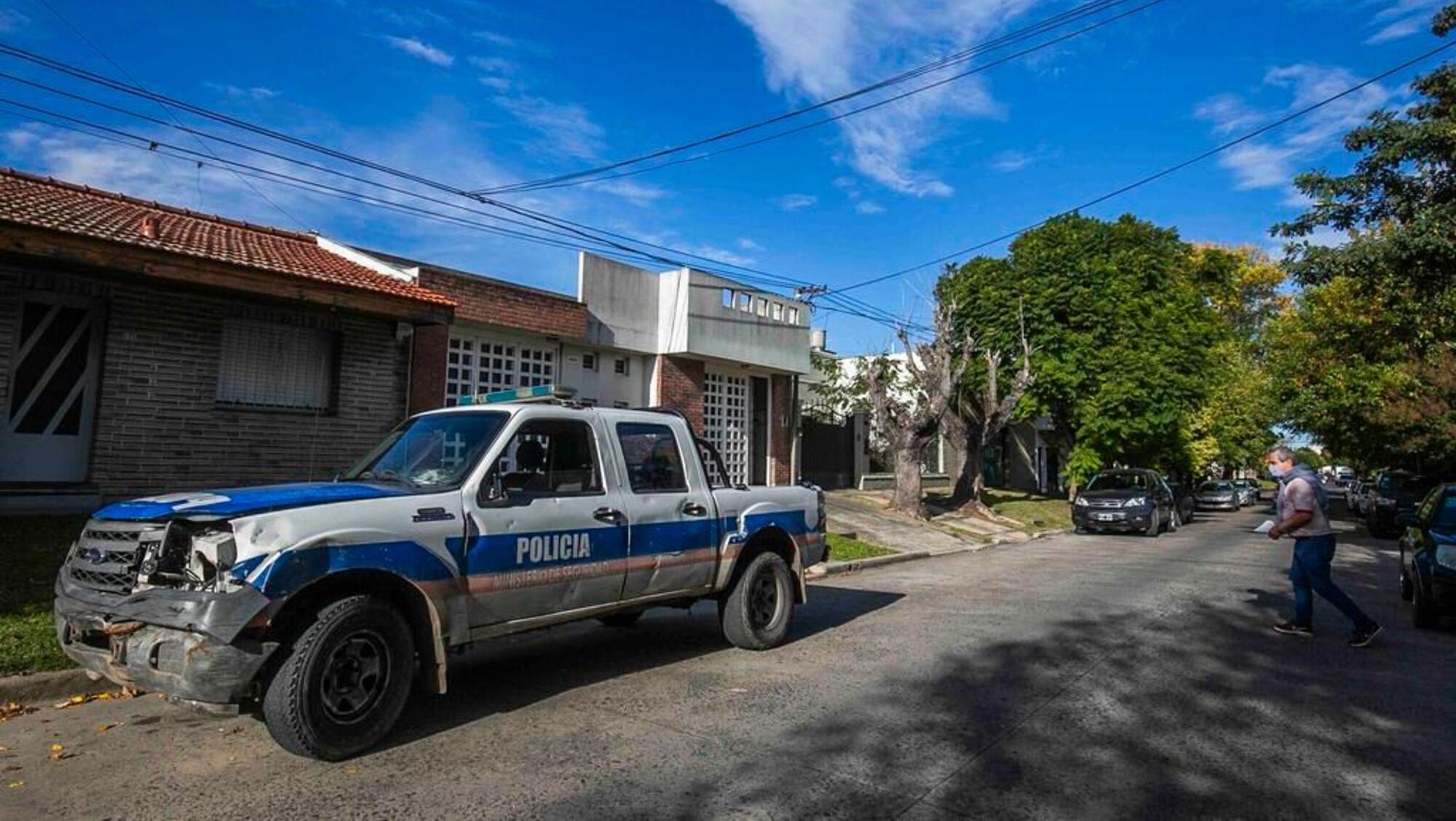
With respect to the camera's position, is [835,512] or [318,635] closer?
[318,635]

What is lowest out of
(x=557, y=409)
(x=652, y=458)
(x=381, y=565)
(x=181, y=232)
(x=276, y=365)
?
(x=381, y=565)

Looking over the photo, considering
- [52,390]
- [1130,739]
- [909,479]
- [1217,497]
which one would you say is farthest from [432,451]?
[1217,497]

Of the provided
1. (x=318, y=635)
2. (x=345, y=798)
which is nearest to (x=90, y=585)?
(x=318, y=635)

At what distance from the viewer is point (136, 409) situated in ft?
34.8

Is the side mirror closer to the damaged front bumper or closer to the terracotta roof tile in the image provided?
the damaged front bumper

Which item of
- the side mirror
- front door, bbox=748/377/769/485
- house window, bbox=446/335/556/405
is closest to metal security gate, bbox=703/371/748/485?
front door, bbox=748/377/769/485

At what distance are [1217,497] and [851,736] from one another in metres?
40.1

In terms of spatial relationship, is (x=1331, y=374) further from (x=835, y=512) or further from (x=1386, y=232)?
(x=835, y=512)

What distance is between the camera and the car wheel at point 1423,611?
8.30m

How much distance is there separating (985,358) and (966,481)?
4.12 meters

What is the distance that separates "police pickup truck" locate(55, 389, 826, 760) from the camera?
4.16 meters

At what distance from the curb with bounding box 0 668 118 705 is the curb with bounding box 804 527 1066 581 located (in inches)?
257

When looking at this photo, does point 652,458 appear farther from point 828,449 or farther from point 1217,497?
point 1217,497

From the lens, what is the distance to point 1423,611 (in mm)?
8398
